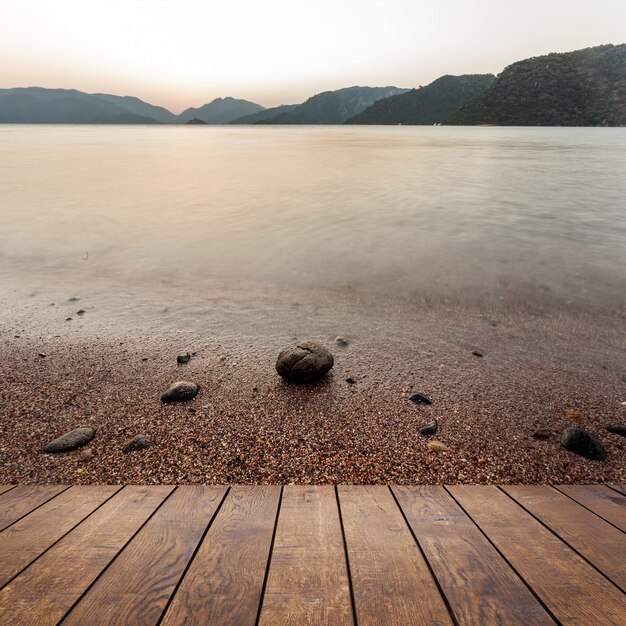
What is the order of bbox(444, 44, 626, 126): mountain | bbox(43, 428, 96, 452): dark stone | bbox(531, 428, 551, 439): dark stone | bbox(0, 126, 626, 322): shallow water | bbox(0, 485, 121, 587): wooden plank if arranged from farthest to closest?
bbox(444, 44, 626, 126): mountain, bbox(0, 126, 626, 322): shallow water, bbox(531, 428, 551, 439): dark stone, bbox(43, 428, 96, 452): dark stone, bbox(0, 485, 121, 587): wooden plank

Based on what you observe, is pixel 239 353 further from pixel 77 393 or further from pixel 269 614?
pixel 269 614

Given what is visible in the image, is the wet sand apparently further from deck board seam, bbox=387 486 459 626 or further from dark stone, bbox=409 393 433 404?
deck board seam, bbox=387 486 459 626

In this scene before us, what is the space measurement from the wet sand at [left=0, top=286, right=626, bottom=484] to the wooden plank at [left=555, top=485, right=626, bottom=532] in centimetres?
64

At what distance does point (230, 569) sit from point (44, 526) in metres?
1.12

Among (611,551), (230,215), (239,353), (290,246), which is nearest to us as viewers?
(611,551)

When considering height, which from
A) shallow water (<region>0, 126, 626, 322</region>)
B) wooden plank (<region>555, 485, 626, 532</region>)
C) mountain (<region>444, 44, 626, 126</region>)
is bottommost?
shallow water (<region>0, 126, 626, 322</region>)

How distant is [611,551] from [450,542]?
785mm

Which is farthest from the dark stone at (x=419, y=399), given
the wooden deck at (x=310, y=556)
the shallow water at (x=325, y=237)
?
the shallow water at (x=325, y=237)

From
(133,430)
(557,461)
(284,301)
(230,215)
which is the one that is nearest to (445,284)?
(284,301)

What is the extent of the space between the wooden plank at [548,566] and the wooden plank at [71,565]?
191cm

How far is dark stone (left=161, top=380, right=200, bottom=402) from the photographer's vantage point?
4422 mm

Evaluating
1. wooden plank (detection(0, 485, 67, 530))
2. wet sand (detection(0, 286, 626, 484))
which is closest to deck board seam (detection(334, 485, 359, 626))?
wet sand (detection(0, 286, 626, 484))

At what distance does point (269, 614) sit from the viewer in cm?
162

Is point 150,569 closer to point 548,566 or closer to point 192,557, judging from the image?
point 192,557
